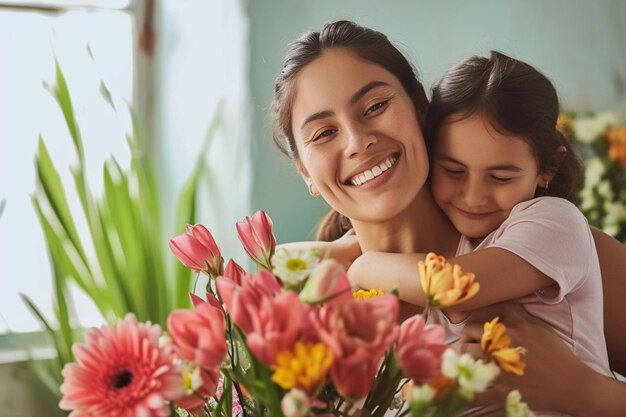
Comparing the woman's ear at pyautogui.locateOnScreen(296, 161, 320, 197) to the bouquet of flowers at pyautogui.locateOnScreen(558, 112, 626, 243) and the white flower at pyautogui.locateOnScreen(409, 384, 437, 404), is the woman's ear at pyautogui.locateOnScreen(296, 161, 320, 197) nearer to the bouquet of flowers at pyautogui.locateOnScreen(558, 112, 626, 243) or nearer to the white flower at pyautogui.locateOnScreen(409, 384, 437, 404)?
the white flower at pyautogui.locateOnScreen(409, 384, 437, 404)

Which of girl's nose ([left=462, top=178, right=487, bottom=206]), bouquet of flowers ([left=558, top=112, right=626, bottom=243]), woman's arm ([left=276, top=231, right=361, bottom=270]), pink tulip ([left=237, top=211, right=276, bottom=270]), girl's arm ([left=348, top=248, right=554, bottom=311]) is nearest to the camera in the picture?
pink tulip ([left=237, top=211, right=276, bottom=270])

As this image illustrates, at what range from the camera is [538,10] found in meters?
1.93

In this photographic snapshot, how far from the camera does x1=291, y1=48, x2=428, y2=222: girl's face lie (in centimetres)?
103

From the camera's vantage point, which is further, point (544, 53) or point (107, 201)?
point (544, 53)

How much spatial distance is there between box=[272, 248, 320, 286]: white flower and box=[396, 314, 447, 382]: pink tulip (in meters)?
0.10

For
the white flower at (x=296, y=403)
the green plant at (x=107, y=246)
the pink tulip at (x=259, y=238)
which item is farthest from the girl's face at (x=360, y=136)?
the green plant at (x=107, y=246)

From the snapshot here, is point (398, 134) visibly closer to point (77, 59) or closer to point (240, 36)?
point (240, 36)

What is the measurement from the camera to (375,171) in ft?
3.37

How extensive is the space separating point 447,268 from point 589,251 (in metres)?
0.40

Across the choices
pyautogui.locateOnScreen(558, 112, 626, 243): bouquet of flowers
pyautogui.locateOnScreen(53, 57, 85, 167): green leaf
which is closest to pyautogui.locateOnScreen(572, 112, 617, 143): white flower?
pyautogui.locateOnScreen(558, 112, 626, 243): bouquet of flowers

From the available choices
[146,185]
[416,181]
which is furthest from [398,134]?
[146,185]

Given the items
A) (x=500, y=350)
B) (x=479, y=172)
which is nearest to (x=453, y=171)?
(x=479, y=172)

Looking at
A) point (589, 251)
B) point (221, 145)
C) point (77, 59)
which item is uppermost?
point (589, 251)

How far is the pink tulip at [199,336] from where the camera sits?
67 centimetres
